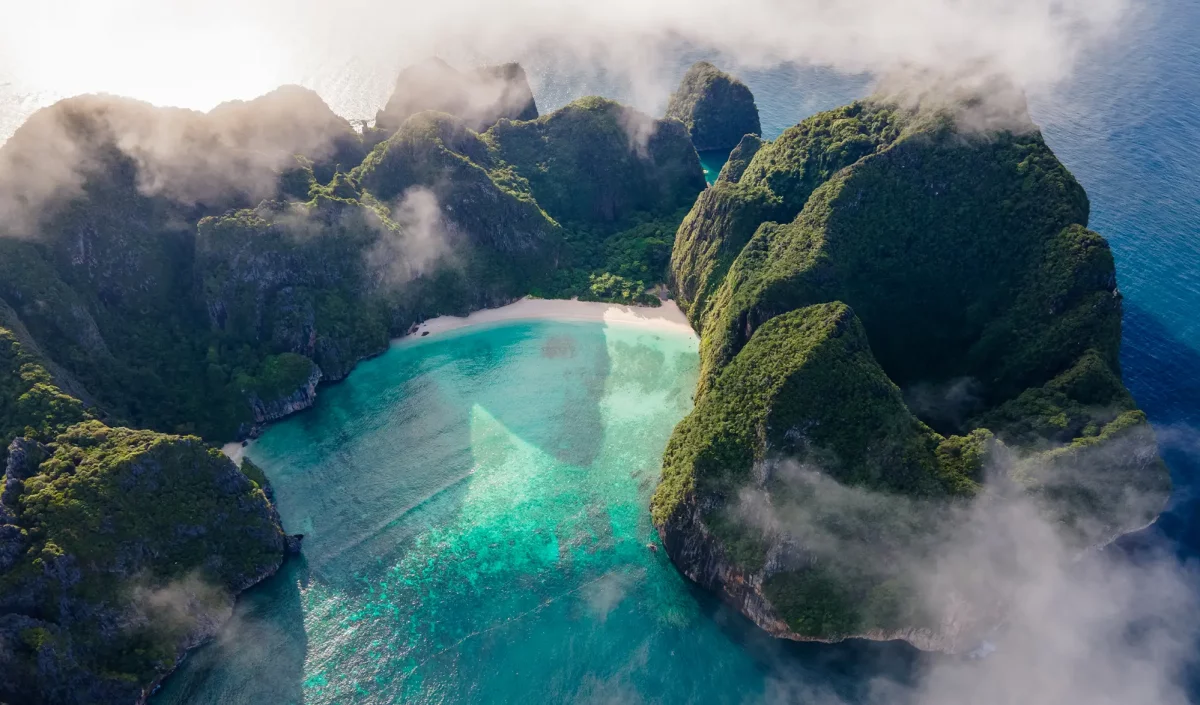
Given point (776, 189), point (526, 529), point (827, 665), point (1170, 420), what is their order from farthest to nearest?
point (776, 189) < point (1170, 420) < point (526, 529) < point (827, 665)

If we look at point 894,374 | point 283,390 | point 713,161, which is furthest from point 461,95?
point 894,374

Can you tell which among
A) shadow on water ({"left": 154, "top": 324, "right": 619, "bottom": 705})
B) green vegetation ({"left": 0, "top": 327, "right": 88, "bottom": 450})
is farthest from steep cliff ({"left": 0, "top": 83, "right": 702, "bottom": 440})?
shadow on water ({"left": 154, "top": 324, "right": 619, "bottom": 705})

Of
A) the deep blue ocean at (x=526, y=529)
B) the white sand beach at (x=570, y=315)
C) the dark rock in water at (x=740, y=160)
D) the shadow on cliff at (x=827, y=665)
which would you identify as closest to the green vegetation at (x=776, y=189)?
the white sand beach at (x=570, y=315)

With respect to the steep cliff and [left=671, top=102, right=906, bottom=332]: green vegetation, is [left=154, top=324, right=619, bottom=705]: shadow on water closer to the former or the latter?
the steep cliff

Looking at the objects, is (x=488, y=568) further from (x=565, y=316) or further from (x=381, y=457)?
(x=565, y=316)

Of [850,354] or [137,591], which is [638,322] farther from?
[137,591]

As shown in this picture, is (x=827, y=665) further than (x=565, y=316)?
No
